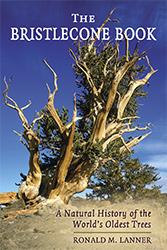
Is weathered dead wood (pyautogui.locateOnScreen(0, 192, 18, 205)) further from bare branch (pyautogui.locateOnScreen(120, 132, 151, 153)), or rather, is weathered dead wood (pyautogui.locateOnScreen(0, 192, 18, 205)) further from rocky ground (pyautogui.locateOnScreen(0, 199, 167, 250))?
bare branch (pyautogui.locateOnScreen(120, 132, 151, 153))

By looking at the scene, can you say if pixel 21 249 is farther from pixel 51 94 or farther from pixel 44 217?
pixel 51 94

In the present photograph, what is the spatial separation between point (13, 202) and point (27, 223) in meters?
3.19

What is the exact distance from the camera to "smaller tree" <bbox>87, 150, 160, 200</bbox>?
1617cm

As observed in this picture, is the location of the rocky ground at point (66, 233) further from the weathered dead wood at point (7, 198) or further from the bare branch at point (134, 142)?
the bare branch at point (134, 142)

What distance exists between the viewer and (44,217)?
1100 cm

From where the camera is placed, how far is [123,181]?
16.5 m

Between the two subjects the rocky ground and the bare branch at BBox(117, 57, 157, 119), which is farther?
the bare branch at BBox(117, 57, 157, 119)

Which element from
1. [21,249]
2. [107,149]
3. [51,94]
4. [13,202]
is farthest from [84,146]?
[21,249]

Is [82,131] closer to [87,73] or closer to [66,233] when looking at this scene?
[87,73]

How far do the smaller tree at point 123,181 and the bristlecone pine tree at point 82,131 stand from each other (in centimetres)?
120

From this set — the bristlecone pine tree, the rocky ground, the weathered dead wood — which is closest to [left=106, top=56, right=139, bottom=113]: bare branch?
the bristlecone pine tree

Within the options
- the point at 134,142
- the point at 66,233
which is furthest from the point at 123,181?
the point at 66,233

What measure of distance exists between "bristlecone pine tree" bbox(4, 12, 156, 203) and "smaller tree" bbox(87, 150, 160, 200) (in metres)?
1.20

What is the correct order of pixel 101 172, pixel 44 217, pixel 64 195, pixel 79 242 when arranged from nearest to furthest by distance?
pixel 79 242 < pixel 44 217 < pixel 64 195 < pixel 101 172
